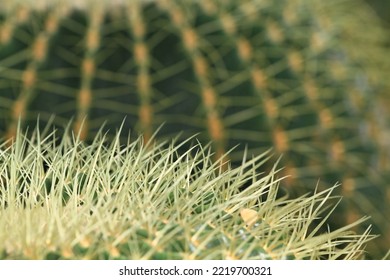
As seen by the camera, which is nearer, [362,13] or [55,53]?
[55,53]

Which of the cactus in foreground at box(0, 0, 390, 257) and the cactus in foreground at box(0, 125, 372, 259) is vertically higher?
the cactus in foreground at box(0, 0, 390, 257)

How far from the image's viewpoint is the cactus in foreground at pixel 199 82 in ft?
4.42

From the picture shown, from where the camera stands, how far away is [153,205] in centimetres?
65

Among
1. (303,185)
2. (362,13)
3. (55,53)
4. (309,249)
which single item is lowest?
(309,249)

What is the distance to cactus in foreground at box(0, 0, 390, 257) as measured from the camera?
1.35 metres

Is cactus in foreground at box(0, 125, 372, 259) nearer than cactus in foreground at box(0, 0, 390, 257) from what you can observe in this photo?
Yes

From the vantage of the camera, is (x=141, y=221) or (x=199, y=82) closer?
(x=141, y=221)

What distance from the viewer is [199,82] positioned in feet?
4.46

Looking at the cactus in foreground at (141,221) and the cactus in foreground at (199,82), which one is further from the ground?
the cactus in foreground at (199,82)

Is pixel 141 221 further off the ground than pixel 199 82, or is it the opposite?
pixel 199 82

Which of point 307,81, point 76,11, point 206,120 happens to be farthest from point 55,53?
point 307,81

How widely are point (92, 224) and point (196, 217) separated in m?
0.07

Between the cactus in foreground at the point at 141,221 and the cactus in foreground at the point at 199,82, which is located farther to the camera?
the cactus in foreground at the point at 199,82

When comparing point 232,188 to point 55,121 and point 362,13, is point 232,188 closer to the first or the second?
point 55,121
